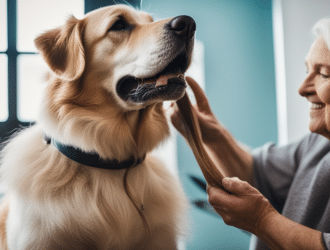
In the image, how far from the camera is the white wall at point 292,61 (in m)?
1.69

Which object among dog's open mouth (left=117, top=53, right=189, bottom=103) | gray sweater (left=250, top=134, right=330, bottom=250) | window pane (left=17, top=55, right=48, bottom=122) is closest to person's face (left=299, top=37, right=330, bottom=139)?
gray sweater (left=250, top=134, right=330, bottom=250)

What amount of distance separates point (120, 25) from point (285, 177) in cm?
83

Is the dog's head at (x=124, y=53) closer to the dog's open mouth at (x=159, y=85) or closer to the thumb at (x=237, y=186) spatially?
the dog's open mouth at (x=159, y=85)

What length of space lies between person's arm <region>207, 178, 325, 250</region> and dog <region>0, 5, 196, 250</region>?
206mm

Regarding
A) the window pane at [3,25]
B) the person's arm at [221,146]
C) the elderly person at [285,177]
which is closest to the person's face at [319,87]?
the elderly person at [285,177]

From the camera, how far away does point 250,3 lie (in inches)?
65.6

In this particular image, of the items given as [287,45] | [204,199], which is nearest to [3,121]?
[204,199]

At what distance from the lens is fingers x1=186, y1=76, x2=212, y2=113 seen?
3.56 feet

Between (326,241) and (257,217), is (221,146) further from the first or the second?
(326,241)

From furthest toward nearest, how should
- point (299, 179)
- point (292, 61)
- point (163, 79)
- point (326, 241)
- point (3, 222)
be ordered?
point (292, 61) → point (299, 179) → point (3, 222) → point (163, 79) → point (326, 241)

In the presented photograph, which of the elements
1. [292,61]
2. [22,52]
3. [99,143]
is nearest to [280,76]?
[292,61]

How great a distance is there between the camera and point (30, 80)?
40.3 inches

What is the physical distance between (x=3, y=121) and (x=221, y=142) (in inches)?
33.7

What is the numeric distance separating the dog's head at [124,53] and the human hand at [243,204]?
29 centimetres
